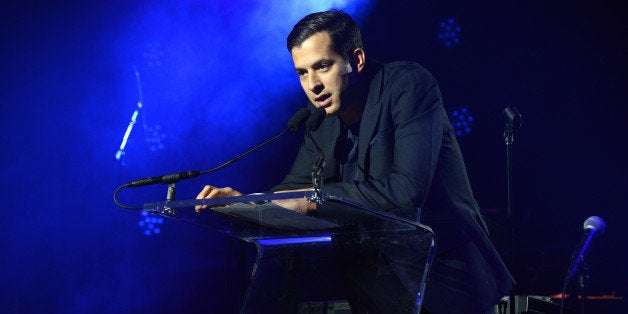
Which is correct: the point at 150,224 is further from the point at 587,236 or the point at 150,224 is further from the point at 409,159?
the point at 409,159

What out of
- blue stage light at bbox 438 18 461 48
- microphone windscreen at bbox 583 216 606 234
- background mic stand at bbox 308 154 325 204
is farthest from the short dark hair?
blue stage light at bbox 438 18 461 48

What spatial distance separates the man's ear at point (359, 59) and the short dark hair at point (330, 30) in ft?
0.06

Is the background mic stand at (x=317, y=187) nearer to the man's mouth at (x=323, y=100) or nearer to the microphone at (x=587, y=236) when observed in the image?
the man's mouth at (x=323, y=100)

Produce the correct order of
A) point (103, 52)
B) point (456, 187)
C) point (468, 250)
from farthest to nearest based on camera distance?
point (103, 52) → point (456, 187) → point (468, 250)

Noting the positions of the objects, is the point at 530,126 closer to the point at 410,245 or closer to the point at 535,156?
the point at 535,156

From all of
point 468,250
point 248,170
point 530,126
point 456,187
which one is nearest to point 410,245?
point 468,250

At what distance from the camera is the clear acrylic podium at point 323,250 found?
5.50 ft

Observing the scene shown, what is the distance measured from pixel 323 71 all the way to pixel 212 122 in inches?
100

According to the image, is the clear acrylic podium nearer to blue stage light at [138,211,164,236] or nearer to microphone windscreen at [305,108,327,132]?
microphone windscreen at [305,108,327,132]

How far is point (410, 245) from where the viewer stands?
5.72ft

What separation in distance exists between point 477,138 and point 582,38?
1.14 m

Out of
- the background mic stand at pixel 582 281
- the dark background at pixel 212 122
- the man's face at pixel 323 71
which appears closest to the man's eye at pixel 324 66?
the man's face at pixel 323 71

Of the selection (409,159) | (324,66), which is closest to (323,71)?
(324,66)

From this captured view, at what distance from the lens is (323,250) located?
1901 mm
